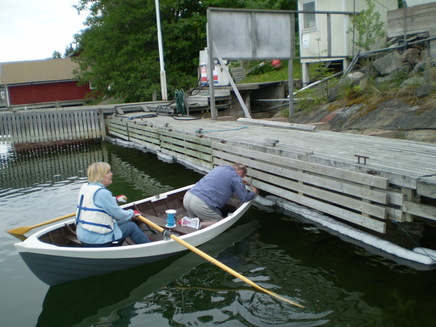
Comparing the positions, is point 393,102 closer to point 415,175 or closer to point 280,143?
point 280,143

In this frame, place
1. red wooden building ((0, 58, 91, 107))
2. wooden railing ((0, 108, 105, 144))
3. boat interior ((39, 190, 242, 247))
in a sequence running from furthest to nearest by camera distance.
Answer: red wooden building ((0, 58, 91, 107)) < wooden railing ((0, 108, 105, 144)) < boat interior ((39, 190, 242, 247))

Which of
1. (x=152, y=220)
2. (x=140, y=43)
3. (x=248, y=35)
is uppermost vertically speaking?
(x=140, y=43)

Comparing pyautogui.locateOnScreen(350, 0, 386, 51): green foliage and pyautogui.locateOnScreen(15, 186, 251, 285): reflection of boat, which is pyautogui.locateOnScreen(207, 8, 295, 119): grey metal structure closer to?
pyautogui.locateOnScreen(350, 0, 386, 51): green foliage

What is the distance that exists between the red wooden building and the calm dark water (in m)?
38.7

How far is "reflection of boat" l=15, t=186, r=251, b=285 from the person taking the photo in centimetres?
505

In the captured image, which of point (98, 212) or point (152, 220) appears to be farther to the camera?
point (152, 220)

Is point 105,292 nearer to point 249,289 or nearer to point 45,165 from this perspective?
point 249,289

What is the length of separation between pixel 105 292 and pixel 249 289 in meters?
1.87

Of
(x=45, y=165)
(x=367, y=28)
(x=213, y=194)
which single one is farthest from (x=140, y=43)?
(x=213, y=194)

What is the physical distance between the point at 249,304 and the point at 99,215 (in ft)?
6.98

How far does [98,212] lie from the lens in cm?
527

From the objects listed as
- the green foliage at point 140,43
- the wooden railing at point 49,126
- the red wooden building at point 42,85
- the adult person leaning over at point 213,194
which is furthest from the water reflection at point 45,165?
the red wooden building at point 42,85

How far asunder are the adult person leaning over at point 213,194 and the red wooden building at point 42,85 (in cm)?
3911

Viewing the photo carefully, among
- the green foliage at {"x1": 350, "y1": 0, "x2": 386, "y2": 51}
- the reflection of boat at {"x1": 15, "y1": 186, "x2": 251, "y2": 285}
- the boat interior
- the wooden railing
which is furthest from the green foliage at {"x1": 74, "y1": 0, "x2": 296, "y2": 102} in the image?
the reflection of boat at {"x1": 15, "y1": 186, "x2": 251, "y2": 285}
